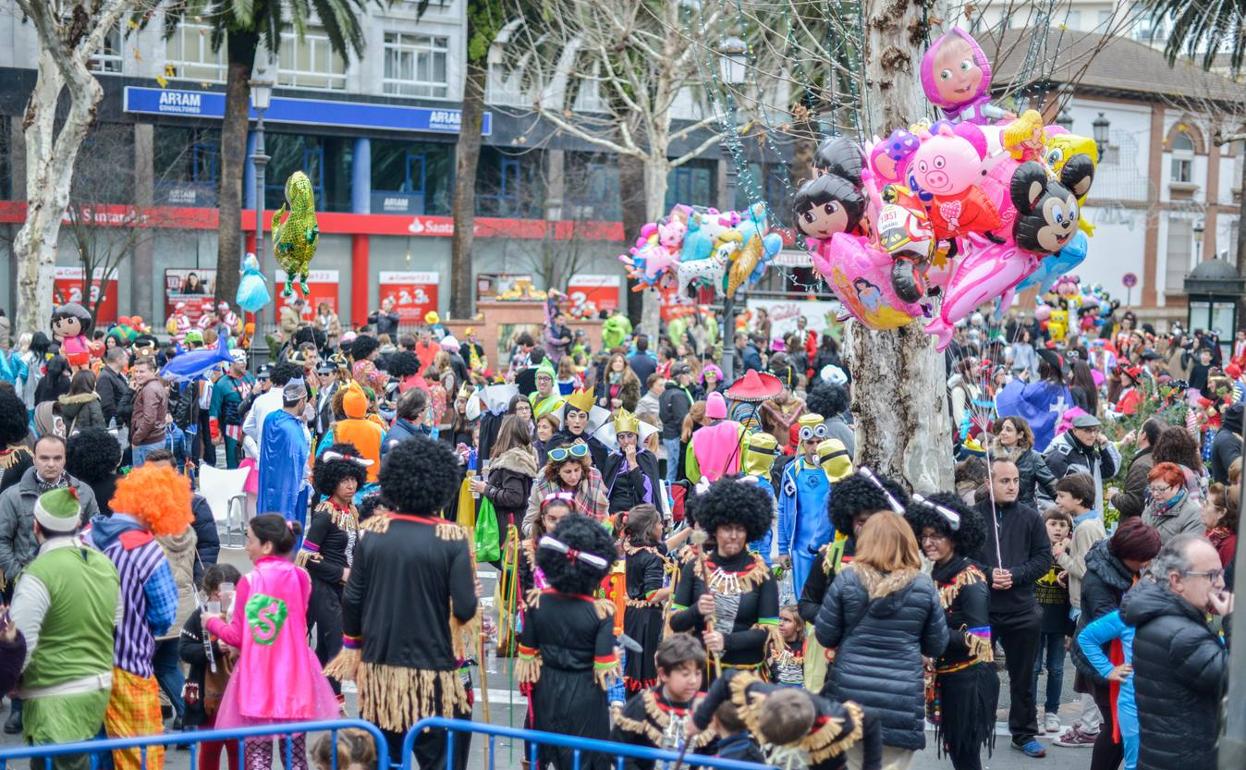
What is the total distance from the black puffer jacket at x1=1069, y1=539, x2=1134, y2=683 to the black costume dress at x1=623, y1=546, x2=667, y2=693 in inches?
86.1

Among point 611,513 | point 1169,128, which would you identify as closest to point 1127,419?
point 611,513

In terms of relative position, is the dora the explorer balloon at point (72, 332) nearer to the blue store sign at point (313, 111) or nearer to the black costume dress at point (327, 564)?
the black costume dress at point (327, 564)

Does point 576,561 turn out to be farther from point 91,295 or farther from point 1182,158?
point 1182,158

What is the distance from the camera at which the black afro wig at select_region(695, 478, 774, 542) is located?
271 inches

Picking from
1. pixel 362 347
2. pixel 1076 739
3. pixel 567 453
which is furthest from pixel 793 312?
pixel 1076 739

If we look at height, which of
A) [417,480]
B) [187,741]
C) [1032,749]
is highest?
[417,480]

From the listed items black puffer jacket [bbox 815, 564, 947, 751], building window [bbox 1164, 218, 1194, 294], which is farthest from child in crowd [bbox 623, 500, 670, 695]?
building window [bbox 1164, 218, 1194, 294]

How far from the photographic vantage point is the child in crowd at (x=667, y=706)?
571 cm

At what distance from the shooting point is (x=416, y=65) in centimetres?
4644

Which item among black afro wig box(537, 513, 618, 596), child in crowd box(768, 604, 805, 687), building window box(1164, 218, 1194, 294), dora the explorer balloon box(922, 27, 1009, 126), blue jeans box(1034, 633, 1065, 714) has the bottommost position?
blue jeans box(1034, 633, 1065, 714)

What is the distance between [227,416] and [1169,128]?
150ft

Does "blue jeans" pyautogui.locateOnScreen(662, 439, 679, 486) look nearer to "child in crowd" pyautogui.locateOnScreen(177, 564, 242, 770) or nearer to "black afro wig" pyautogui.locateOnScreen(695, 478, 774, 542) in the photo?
"black afro wig" pyautogui.locateOnScreen(695, 478, 774, 542)

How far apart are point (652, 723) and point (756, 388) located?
6.56 meters

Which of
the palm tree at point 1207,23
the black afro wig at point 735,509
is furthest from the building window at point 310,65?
the black afro wig at point 735,509
